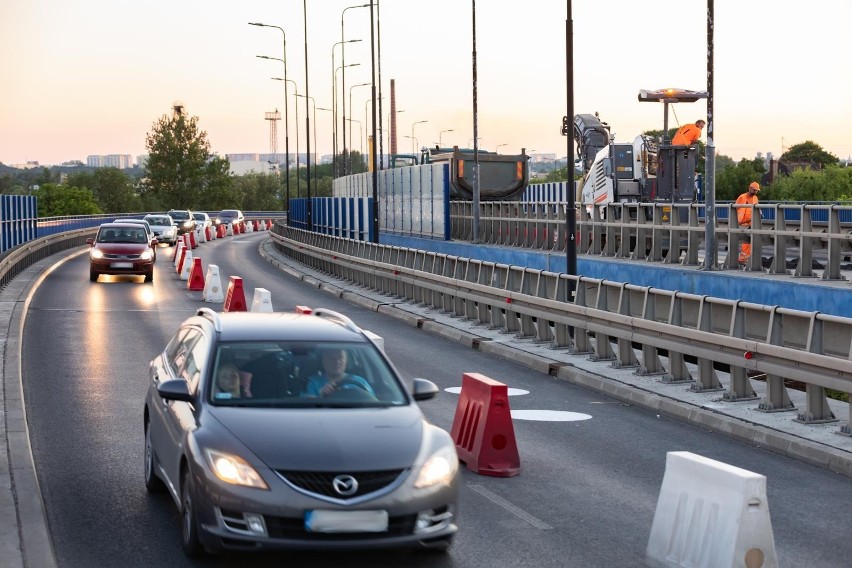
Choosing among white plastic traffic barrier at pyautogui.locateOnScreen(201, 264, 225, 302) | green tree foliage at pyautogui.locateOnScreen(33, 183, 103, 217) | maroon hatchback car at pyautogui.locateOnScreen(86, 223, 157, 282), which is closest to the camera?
white plastic traffic barrier at pyautogui.locateOnScreen(201, 264, 225, 302)

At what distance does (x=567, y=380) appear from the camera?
1725 centimetres

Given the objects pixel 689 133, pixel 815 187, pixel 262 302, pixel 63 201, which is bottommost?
pixel 262 302

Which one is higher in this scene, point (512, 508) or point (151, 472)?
point (151, 472)

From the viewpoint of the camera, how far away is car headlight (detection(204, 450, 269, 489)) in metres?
7.45

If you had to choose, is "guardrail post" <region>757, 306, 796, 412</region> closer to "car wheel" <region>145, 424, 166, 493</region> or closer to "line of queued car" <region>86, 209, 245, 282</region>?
"car wheel" <region>145, 424, 166, 493</region>

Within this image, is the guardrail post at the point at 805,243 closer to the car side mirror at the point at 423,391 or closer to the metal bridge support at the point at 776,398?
the metal bridge support at the point at 776,398

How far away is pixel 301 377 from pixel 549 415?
20.1 ft

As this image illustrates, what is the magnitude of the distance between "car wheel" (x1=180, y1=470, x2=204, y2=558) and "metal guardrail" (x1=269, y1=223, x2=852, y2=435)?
6.09m

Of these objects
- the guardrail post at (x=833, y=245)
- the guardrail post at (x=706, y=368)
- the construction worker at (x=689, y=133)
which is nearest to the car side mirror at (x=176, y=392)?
the guardrail post at (x=706, y=368)

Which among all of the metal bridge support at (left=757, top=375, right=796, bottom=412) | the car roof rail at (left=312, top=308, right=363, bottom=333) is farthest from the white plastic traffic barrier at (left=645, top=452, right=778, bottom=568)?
the metal bridge support at (left=757, top=375, right=796, bottom=412)

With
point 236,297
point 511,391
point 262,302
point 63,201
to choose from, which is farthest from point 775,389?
point 63,201

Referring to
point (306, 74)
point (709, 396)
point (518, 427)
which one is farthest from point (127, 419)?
point (306, 74)

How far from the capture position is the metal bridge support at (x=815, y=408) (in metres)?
12.6

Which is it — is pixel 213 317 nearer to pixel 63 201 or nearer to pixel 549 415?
pixel 549 415
